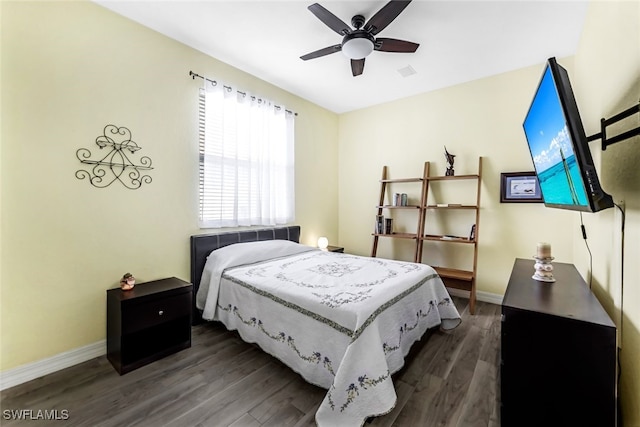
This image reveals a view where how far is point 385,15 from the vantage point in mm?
1920

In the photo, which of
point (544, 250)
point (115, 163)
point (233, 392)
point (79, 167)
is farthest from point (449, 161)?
point (79, 167)

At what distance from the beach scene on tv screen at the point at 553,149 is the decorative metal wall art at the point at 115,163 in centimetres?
288

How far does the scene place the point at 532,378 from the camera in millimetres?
1172

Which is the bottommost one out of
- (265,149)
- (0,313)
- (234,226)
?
(0,313)

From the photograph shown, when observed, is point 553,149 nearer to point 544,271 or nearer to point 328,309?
point 544,271

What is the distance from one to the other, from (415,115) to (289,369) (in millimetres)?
3565

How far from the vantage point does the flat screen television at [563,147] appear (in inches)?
42.9

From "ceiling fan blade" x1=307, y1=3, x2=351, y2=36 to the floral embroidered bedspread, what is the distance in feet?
6.49

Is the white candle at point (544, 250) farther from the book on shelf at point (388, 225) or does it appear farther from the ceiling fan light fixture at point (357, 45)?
the book on shelf at point (388, 225)

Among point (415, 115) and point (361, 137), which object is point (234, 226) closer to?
point (361, 137)

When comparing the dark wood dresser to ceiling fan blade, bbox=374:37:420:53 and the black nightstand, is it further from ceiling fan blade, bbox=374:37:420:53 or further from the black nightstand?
the black nightstand

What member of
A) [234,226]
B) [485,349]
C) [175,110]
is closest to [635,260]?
[485,349]

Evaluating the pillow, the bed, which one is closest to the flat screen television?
the bed

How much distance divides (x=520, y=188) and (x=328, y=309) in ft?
9.23
